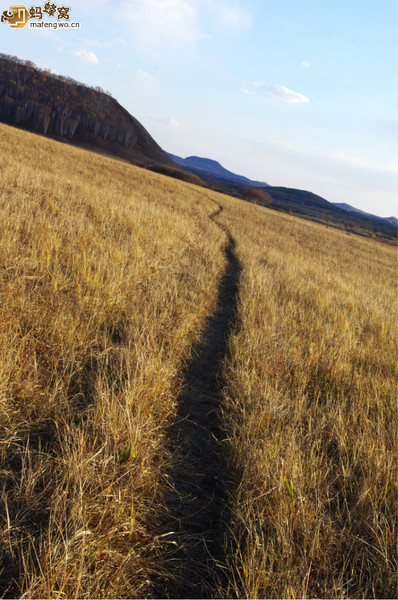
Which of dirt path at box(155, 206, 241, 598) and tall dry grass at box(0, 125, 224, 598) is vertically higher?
tall dry grass at box(0, 125, 224, 598)

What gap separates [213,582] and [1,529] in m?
1.07

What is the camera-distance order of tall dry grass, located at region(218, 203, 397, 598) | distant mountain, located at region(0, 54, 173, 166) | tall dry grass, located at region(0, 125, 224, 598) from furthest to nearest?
distant mountain, located at region(0, 54, 173, 166) → tall dry grass, located at region(218, 203, 397, 598) → tall dry grass, located at region(0, 125, 224, 598)

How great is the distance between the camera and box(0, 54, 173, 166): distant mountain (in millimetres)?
91375

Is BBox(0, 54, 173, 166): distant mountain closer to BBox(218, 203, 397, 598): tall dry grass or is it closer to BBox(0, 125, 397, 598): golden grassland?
BBox(0, 125, 397, 598): golden grassland

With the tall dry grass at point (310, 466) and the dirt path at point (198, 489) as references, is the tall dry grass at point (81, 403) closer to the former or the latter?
the dirt path at point (198, 489)

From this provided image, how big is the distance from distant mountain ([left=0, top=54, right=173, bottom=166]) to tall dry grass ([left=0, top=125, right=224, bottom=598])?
321 ft

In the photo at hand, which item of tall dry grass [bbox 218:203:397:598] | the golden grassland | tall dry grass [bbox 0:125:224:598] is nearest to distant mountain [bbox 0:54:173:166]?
tall dry grass [bbox 0:125:224:598]

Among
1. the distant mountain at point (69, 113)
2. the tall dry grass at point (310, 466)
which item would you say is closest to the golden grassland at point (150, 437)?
the tall dry grass at point (310, 466)

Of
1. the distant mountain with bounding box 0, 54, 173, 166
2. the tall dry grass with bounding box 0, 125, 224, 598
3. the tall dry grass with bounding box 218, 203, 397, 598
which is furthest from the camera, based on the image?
the distant mountain with bounding box 0, 54, 173, 166

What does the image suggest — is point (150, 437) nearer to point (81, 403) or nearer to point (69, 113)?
point (81, 403)

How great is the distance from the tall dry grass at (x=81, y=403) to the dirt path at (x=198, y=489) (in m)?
0.12

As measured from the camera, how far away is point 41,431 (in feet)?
6.88

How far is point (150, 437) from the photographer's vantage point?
7.32ft

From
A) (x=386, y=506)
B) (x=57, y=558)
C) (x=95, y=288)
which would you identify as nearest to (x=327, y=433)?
(x=386, y=506)
